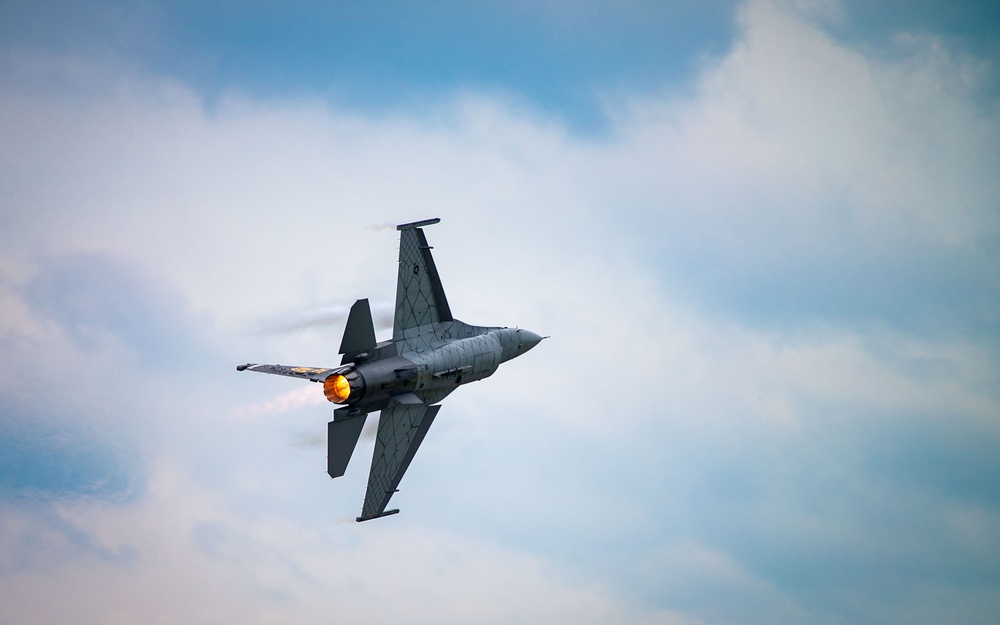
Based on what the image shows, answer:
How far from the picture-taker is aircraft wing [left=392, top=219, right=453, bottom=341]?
69.8m

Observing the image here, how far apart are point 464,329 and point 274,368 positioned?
9841 millimetres

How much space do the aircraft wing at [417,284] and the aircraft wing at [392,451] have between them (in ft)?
12.1

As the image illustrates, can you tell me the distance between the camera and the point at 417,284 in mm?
70625

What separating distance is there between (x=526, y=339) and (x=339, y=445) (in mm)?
12312

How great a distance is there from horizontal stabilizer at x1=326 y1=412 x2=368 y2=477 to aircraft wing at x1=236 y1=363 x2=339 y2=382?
218cm

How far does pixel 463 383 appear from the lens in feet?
234

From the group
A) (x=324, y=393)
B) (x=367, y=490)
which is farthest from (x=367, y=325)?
(x=367, y=490)

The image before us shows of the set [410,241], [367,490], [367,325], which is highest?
[410,241]

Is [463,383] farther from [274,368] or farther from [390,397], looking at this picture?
[274,368]

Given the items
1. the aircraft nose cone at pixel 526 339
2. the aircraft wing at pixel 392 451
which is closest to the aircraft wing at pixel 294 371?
the aircraft wing at pixel 392 451

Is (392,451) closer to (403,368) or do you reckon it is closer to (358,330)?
(403,368)

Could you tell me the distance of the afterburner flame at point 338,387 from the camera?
6500 cm

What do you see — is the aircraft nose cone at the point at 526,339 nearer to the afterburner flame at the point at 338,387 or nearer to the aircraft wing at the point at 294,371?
the afterburner flame at the point at 338,387

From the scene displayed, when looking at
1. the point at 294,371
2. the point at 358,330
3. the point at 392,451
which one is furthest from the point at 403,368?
the point at 294,371
